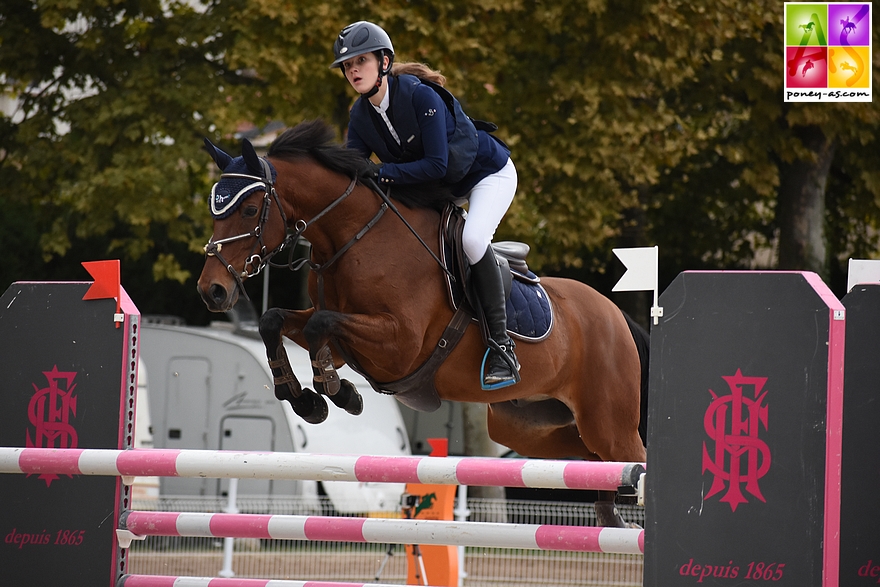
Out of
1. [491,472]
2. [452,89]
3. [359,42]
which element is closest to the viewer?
[491,472]

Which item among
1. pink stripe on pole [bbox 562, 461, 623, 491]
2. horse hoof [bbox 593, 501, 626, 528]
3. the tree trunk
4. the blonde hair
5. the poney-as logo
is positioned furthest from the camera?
the tree trunk

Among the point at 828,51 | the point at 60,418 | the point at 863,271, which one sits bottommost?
the point at 60,418

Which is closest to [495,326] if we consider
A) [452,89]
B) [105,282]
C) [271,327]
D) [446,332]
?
[446,332]

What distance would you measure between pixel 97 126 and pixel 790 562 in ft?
28.2

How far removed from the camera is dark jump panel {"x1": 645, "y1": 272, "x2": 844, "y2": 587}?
263 cm

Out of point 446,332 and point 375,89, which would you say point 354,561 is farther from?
point 375,89

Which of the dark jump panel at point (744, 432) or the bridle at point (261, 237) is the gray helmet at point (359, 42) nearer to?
the bridle at point (261, 237)

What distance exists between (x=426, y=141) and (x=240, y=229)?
79 cm

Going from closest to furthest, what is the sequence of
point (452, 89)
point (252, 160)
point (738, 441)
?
point (738, 441) < point (252, 160) < point (452, 89)

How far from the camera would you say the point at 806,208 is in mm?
10664

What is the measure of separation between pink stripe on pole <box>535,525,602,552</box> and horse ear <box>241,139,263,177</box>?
1623 mm

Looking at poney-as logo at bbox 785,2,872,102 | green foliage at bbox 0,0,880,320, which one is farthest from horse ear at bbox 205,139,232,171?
poney-as logo at bbox 785,2,872,102

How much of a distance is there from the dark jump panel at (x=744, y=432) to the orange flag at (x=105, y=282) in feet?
6.42

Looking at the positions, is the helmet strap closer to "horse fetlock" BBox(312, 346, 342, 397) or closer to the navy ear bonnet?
the navy ear bonnet
